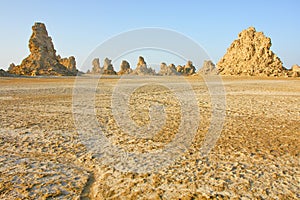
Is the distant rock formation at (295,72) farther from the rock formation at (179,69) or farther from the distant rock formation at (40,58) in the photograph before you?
the rock formation at (179,69)

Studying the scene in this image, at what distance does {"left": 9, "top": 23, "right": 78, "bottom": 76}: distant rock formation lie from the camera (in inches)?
1642

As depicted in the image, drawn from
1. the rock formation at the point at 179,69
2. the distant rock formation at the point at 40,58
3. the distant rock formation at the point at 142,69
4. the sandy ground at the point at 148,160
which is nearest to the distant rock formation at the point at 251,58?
the distant rock formation at the point at 142,69

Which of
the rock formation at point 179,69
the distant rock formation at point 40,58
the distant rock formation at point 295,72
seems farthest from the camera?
the rock formation at point 179,69

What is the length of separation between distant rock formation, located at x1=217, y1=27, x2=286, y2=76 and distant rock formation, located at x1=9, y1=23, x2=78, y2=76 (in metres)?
27.8

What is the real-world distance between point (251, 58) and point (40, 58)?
34.2 metres

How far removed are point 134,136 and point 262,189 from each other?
9.28 feet

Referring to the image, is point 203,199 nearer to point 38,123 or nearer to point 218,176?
point 218,176

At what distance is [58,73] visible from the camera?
42.3m

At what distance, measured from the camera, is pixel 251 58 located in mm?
36062

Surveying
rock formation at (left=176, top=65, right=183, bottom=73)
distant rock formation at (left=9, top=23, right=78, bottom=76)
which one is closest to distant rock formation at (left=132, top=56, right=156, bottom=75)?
rock formation at (left=176, top=65, right=183, bottom=73)

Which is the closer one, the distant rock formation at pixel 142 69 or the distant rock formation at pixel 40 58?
the distant rock formation at pixel 40 58

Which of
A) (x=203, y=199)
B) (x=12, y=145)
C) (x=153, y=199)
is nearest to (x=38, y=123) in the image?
(x=12, y=145)

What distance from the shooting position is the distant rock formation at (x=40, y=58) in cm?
4172

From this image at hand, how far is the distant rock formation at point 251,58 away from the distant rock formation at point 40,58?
27784 millimetres
